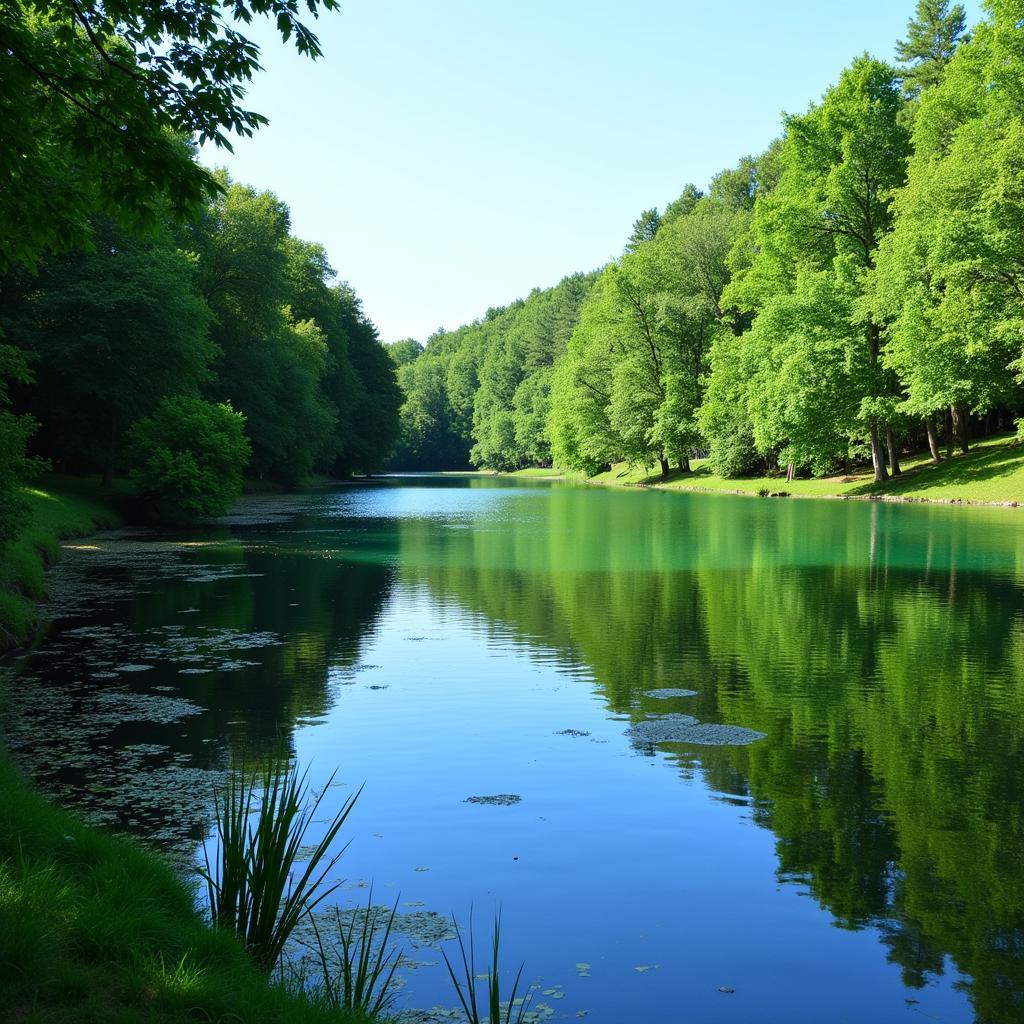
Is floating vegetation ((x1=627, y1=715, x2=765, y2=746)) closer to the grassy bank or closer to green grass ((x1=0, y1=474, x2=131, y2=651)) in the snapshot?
green grass ((x1=0, y1=474, x2=131, y2=651))

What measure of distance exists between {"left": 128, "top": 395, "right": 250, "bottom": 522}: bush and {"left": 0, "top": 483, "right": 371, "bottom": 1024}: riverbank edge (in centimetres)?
3148

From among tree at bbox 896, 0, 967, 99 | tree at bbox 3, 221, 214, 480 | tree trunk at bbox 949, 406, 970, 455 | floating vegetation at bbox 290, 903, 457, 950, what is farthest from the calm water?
tree at bbox 896, 0, 967, 99

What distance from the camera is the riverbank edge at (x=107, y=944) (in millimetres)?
4085

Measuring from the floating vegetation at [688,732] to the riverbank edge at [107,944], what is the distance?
5093 mm

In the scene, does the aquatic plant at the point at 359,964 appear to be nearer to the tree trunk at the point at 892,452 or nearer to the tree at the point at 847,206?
the tree at the point at 847,206

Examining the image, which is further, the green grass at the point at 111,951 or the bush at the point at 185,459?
the bush at the point at 185,459

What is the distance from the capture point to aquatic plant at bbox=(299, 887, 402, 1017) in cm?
441

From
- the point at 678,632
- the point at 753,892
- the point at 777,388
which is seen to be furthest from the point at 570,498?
the point at 753,892

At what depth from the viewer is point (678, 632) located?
1552 centimetres

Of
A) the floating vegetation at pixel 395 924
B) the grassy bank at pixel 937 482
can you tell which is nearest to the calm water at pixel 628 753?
the floating vegetation at pixel 395 924

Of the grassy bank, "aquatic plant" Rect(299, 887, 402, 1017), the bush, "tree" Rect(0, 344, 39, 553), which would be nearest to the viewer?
"aquatic plant" Rect(299, 887, 402, 1017)

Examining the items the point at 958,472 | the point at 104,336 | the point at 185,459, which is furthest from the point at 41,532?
the point at 958,472

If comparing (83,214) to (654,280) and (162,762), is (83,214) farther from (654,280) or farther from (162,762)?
(654,280)

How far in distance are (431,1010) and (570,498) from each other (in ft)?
172
